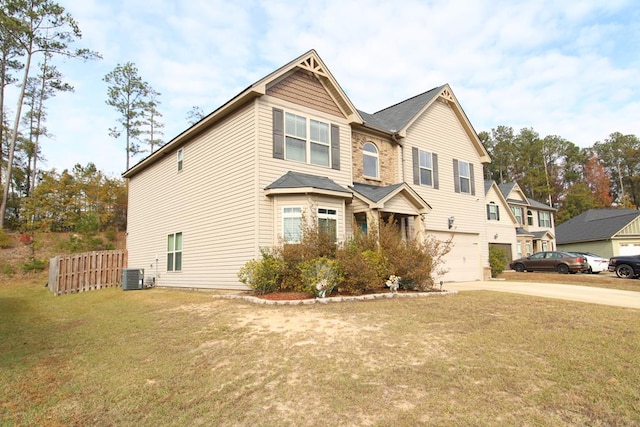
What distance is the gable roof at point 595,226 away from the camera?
106 feet

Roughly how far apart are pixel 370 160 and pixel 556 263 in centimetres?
1478

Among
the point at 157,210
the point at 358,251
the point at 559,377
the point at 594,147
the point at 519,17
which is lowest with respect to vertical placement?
the point at 559,377

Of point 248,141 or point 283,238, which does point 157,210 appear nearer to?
point 248,141

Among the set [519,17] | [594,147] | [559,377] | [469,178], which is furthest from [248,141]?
[594,147]

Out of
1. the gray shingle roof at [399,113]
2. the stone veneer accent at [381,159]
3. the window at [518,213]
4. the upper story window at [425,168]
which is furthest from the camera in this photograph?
the window at [518,213]

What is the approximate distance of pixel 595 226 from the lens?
34.8m

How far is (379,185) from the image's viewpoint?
14.8 metres

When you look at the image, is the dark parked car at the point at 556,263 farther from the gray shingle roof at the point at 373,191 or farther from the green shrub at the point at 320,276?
the green shrub at the point at 320,276

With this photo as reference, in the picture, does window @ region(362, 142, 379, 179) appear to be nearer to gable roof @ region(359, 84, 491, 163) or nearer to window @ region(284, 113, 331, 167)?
gable roof @ region(359, 84, 491, 163)

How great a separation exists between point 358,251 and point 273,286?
96.2 inches

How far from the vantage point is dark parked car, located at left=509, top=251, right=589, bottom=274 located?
821 inches

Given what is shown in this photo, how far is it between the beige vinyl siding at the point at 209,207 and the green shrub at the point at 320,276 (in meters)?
2.40

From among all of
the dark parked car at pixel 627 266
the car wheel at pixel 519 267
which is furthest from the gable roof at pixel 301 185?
the car wheel at pixel 519 267

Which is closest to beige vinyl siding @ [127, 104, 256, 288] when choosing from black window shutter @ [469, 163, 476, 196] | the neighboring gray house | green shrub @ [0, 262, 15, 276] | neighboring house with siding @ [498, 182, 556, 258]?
green shrub @ [0, 262, 15, 276]
